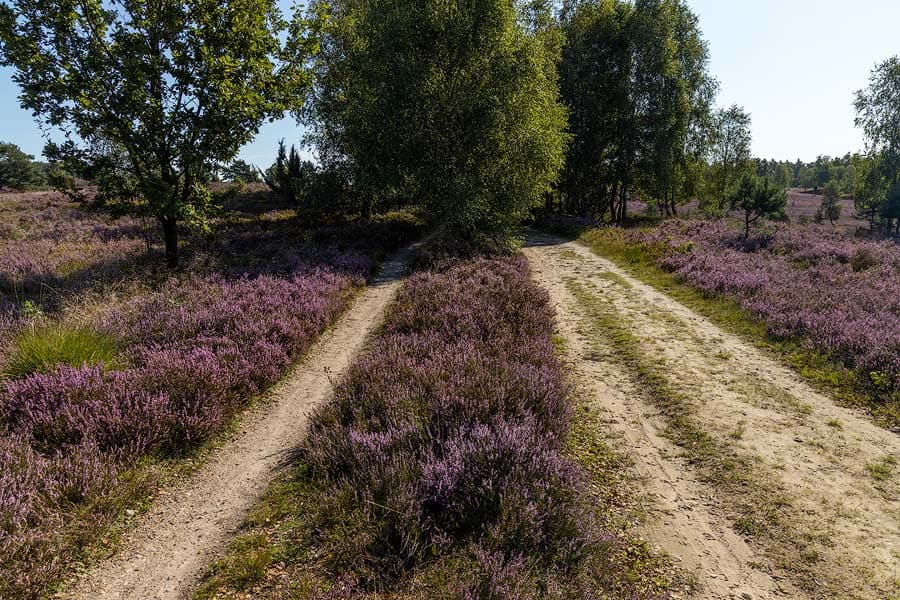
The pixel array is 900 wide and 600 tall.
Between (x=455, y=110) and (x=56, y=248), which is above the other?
(x=455, y=110)

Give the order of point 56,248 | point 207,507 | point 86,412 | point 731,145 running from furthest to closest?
point 731,145 → point 56,248 → point 86,412 → point 207,507

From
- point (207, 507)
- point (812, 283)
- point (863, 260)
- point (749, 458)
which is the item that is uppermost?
point (863, 260)

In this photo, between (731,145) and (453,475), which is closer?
(453,475)

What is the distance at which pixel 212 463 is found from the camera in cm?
582

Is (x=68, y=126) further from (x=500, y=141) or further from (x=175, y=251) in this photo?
(x=500, y=141)

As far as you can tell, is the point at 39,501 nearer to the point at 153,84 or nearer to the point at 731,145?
the point at 153,84

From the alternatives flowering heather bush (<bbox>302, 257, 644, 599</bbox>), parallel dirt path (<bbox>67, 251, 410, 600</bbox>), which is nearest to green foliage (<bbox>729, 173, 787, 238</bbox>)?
flowering heather bush (<bbox>302, 257, 644, 599</bbox>)

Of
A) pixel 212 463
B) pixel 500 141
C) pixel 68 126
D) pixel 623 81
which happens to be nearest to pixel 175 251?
pixel 68 126

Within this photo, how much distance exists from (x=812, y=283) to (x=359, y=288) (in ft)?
52.5

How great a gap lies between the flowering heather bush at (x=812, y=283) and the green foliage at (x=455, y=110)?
8.69 meters

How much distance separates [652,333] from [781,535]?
22.7 feet

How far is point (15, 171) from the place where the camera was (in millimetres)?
56969

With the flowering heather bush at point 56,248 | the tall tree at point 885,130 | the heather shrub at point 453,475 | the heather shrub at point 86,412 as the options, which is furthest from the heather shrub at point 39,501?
the tall tree at point 885,130

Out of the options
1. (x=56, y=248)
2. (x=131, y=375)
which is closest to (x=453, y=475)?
(x=131, y=375)
